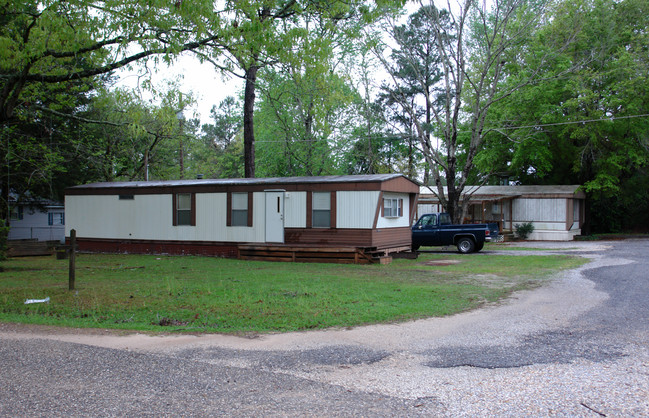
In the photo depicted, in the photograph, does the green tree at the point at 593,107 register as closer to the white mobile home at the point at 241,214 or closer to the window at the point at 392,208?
the window at the point at 392,208

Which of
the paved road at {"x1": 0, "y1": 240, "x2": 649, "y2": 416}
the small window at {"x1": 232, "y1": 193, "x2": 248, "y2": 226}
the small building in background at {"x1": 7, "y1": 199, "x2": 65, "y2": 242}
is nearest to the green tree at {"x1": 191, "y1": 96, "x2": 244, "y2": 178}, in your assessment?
the small building in background at {"x1": 7, "y1": 199, "x2": 65, "y2": 242}

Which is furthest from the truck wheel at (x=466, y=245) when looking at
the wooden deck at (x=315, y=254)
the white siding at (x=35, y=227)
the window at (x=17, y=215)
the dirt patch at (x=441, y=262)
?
the window at (x=17, y=215)

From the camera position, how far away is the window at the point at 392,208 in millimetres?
17953

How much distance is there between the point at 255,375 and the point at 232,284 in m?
6.42

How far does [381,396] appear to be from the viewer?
4.61 metres

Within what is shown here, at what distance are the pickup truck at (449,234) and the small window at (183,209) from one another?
9017 millimetres

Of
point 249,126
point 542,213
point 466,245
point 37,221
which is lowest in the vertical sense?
point 466,245

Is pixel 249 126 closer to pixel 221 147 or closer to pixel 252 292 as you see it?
pixel 252 292

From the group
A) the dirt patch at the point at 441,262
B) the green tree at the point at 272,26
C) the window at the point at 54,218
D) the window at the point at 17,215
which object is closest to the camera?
the green tree at the point at 272,26

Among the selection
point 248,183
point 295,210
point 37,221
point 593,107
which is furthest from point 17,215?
point 593,107

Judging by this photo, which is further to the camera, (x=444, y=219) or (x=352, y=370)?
(x=444, y=219)

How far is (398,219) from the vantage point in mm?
18922

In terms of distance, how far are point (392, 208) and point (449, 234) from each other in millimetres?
3930

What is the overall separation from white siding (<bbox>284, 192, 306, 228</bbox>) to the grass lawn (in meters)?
1.86
